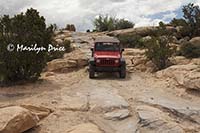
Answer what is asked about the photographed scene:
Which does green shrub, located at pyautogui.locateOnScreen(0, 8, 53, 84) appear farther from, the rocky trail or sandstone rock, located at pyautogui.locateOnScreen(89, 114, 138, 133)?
sandstone rock, located at pyautogui.locateOnScreen(89, 114, 138, 133)

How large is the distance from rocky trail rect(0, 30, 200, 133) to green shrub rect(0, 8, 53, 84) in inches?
25.0

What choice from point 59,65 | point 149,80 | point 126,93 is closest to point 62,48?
point 59,65

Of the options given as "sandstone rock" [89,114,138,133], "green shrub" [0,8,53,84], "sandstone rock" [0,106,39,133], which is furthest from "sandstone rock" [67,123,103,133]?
"green shrub" [0,8,53,84]

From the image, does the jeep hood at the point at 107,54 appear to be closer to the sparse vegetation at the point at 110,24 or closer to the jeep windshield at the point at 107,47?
the jeep windshield at the point at 107,47

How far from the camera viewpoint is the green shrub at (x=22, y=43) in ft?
42.7

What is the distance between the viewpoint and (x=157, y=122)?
334 inches

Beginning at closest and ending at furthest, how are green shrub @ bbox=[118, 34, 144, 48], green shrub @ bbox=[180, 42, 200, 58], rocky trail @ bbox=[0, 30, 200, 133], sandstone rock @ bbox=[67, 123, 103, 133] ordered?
1. sandstone rock @ bbox=[67, 123, 103, 133]
2. rocky trail @ bbox=[0, 30, 200, 133]
3. green shrub @ bbox=[180, 42, 200, 58]
4. green shrub @ bbox=[118, 34, 144, 48]

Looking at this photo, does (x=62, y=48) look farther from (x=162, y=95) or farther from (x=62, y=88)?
(x=162, y=95)

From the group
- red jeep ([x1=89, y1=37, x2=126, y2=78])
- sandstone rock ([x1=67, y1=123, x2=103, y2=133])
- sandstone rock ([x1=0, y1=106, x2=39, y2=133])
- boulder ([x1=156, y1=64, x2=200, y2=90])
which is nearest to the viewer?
sandstone rock ([x1=0, y1=106, x2=39, y2=133])

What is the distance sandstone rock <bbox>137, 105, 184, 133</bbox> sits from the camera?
822 cm

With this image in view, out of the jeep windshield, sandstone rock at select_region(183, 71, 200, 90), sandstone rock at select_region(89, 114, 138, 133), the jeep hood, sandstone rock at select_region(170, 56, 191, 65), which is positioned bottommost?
sandstone rock at select_region(89, 114, 138, 133)

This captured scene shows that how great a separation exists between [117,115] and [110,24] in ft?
96.5

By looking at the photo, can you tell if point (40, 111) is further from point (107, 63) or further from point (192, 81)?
point (107, 63)

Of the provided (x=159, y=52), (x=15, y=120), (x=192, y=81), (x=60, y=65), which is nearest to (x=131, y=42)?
(x=159, y=52)
